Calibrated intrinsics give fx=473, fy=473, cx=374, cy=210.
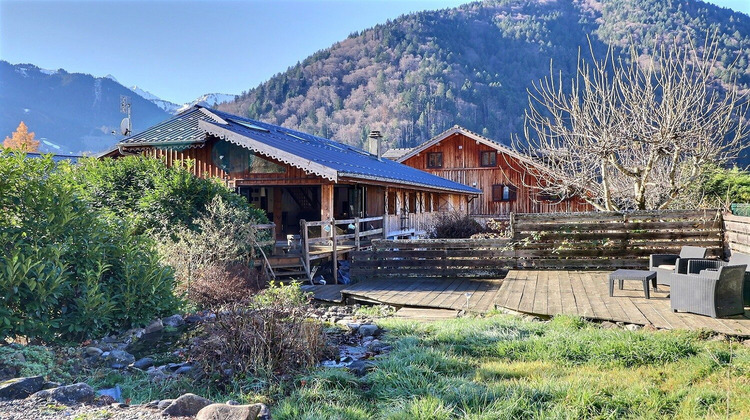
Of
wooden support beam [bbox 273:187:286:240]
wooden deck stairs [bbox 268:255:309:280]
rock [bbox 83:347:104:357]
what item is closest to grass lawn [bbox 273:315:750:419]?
rock [bbox 83:347:104:357]

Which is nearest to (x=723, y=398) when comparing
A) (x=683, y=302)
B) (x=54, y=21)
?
(x=683, y=302)

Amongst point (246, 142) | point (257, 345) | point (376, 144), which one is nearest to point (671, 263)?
point (257, 345)

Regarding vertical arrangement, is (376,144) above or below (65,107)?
below

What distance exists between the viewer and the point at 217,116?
52.6ft

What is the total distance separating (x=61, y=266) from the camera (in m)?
4.84

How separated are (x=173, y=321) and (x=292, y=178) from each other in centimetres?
742

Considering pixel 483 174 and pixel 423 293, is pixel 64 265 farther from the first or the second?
pixel 483 174

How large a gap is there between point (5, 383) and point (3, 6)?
11.5 m

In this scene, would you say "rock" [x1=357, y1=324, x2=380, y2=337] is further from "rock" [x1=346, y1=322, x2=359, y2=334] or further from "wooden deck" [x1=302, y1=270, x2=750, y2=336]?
"wooden deck" [x1=302, y1=270, x2=750, y2=336]

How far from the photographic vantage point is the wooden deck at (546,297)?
5.45 metres

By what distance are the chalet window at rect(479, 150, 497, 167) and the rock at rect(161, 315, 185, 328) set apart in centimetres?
2500

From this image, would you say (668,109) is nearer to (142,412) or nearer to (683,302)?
Result: (683,302)

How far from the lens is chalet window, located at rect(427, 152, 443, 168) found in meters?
30.2

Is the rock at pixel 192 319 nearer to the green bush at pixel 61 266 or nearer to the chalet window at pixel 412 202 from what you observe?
the green bush at pixel 61 266
